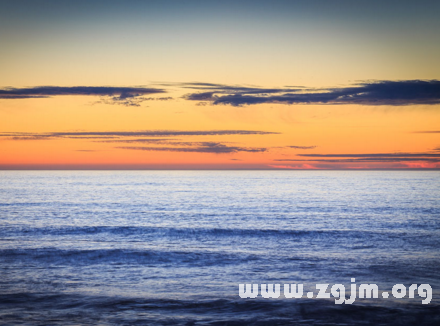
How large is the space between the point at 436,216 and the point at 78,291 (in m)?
37.2

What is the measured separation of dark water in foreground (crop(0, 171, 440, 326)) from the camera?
14172 millimetres

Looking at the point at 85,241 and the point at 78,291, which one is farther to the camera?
the point at 85,241

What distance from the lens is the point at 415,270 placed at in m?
20.2

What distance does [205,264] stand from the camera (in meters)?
21.7

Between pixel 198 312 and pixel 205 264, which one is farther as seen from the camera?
pixel 205 264

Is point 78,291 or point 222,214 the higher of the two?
point 78,291

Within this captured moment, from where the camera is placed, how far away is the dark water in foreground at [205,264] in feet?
46.5

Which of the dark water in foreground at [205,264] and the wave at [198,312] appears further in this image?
the dark water in foreground at [205,264]

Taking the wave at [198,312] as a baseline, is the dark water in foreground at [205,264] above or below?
below

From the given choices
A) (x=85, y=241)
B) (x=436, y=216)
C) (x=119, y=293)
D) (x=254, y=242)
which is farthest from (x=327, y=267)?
(x=436, y=216)

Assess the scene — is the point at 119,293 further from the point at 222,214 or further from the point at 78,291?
the point at 222,214

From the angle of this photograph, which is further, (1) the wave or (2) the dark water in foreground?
(2) the dark water in foreground

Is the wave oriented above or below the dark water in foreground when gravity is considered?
above

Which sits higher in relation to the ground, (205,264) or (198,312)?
(198,312)
